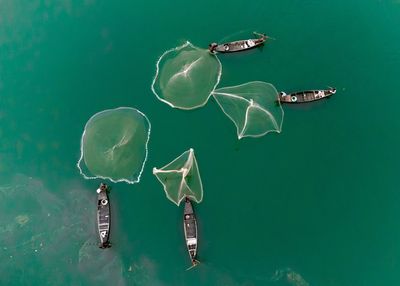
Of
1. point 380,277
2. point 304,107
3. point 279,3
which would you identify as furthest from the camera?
point 279,3

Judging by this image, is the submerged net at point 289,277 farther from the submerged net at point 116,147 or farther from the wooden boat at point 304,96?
the wooden boat at point 304,96

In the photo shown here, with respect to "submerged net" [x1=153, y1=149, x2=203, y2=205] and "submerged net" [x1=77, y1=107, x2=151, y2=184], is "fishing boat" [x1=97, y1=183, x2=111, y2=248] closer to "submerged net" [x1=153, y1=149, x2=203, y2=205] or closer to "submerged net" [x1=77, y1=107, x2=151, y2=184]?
"submerged net" [x1=77, y1=107, x2=151, y2=184]

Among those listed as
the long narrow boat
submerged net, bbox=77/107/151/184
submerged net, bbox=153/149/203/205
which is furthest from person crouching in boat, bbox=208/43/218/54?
the long narrow boat

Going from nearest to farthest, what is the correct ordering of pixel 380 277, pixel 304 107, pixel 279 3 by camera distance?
1. pixel 380 277
2. pixel 304 107
3. pixel 279 3

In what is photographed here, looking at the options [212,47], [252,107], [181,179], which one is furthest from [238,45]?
[181,179]

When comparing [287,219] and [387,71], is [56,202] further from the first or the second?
[387,71]

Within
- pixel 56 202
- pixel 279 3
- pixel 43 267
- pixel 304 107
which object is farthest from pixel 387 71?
pixel 43 267

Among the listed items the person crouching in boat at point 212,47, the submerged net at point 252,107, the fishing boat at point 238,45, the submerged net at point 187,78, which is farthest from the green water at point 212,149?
the person crouching in boat at point 212,47
